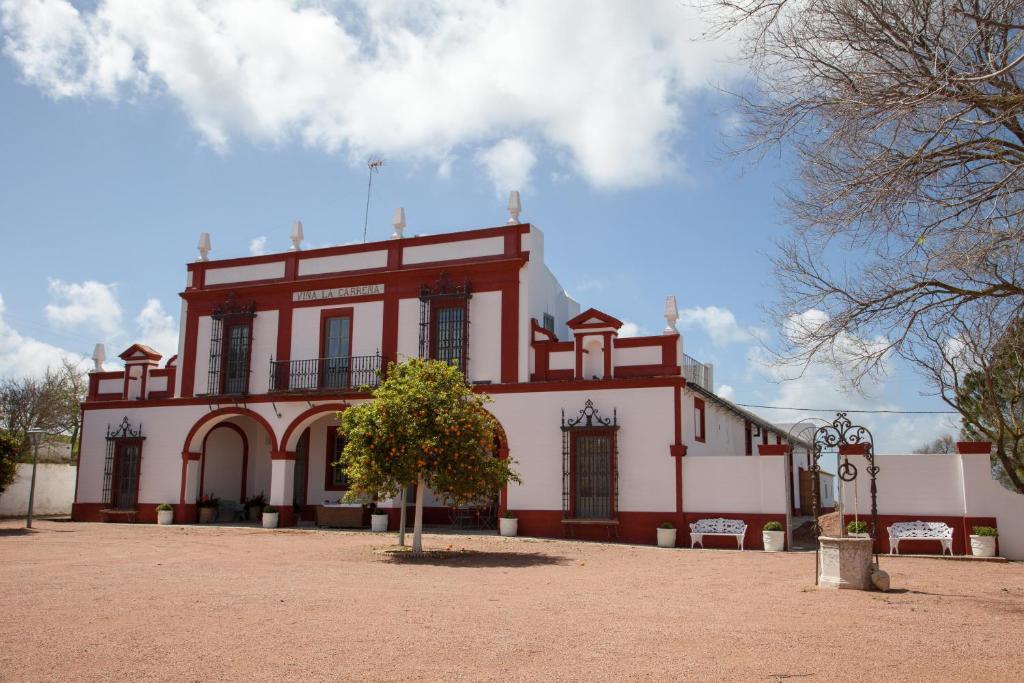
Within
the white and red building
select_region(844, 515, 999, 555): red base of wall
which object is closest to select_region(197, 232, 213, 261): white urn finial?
the white and red building

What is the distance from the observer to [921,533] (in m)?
16.5

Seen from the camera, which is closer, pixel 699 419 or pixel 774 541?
pixel 774 541

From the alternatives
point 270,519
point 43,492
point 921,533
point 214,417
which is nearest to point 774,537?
point 921,533

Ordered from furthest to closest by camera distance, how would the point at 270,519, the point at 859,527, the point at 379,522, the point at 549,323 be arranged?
the point at 549,323
the point at 270,519
the point at 379,522
the point at 859,527

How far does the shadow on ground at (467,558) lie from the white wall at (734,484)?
4.38 m

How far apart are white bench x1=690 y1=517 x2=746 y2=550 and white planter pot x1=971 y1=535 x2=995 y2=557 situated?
4.26m

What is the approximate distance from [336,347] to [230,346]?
3560 mm

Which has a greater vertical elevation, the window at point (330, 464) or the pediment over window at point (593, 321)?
the pediment over window at point (593, 321)

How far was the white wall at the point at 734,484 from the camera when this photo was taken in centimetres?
1802

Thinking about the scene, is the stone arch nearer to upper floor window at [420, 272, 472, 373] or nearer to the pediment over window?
upper floor window at [420, 272, 472, 373]

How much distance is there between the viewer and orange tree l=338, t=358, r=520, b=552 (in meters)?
14.8

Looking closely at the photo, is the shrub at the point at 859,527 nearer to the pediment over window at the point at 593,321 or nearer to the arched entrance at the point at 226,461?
the pediment over window at the point at 593,321

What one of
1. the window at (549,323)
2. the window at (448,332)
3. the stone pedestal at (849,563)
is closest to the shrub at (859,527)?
the stone pedestal at (849,563)

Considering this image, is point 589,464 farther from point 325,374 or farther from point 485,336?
point 325,374
